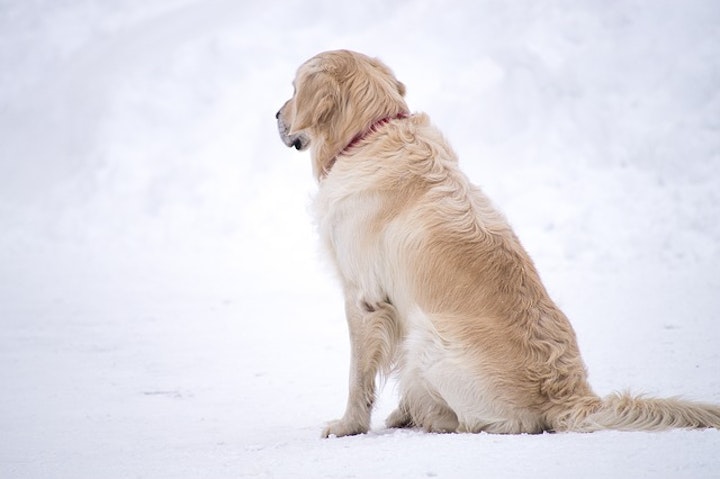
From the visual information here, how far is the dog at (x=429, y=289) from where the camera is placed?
132 inches

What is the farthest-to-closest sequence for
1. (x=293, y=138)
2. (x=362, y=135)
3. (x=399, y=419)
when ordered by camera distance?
(x=293, y=138)
(x=362, y=135)
(x=399, y=419)

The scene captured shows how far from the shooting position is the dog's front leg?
12.5ft

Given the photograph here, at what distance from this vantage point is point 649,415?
3.18 meters

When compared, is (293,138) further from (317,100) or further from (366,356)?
(366,356)

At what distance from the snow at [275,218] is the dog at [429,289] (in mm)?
197

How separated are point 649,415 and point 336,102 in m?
2.13

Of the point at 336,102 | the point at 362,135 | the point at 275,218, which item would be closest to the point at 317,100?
the point at 336,102

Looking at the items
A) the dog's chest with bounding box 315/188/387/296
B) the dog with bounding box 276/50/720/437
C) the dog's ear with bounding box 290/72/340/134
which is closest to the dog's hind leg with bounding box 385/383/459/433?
the dog with bounding box 276/50/720/437

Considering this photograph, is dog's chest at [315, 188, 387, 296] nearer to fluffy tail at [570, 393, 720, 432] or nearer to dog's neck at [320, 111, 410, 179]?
dog's neck at [320, 111, 410, 179]

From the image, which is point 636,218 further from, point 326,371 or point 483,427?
point 483,427

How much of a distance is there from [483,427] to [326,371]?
232cm

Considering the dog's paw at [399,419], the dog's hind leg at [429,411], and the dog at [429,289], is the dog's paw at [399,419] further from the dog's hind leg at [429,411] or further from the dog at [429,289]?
the dog's hind leg at [429,411]

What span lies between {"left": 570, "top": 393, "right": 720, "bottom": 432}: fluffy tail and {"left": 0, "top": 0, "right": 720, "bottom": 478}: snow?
16cm

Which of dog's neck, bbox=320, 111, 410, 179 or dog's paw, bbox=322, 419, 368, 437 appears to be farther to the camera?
dog's neck, bbox=320, 111, 410, 179
